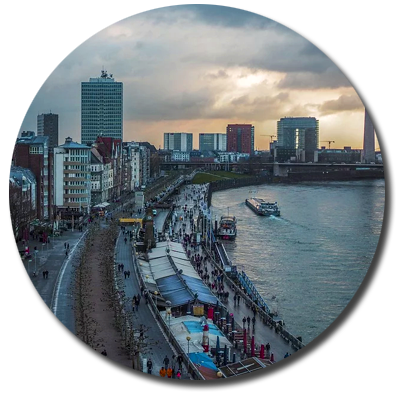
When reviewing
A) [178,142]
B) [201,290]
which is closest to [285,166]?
[178,142]

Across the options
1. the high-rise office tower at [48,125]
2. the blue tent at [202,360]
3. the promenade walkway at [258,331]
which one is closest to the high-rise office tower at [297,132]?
the high-rise office tower at [48,125]

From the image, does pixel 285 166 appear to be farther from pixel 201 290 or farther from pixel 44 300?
pixel 44 300

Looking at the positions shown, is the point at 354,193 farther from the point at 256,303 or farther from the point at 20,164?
the point at 256,303

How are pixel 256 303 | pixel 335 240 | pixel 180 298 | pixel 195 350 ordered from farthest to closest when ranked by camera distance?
pixel 335 240 → pixel 256 303 → pixel 180 298 → pixel 195 350

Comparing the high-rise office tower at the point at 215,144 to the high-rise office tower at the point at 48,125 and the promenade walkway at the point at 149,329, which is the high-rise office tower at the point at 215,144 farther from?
the promenade walkway at the point at 149,329

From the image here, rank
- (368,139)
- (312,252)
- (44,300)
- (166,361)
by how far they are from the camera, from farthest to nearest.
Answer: (368,139), (312,252), (44,300), (166,361)

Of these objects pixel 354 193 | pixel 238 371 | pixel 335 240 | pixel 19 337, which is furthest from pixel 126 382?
pixel 354 193
